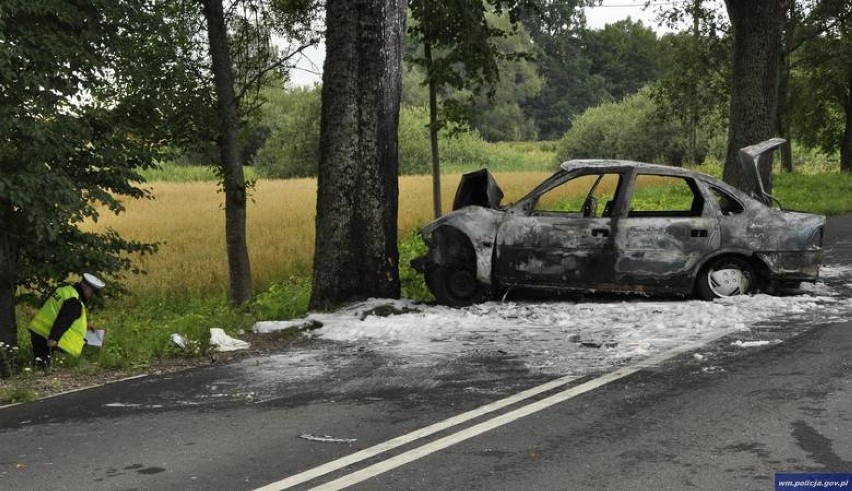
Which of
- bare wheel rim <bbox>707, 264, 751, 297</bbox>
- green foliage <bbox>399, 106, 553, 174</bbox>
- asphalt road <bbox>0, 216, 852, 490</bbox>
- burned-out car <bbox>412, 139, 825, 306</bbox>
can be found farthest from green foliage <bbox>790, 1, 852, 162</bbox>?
asphalt road <bbox>0, 216, 852, 490</bbox>

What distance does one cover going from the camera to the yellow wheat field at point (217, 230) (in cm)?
1922

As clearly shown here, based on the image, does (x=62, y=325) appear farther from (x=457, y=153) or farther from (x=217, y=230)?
(x=457, y=153)

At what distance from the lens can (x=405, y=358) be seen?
7852 millimetres

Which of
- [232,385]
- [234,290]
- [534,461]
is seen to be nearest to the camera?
[534,461]

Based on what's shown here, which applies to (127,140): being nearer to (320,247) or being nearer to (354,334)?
(320,247)

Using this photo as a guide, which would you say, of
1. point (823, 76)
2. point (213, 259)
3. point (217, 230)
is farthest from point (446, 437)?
point (823, 76)

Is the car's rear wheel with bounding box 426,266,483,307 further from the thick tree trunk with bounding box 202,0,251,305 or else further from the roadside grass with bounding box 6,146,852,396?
the thick tree trunk with bounding box 202,0,251,305

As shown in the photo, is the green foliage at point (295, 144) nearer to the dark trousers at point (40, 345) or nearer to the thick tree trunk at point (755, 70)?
the thick tree trunk at point (755, 70)

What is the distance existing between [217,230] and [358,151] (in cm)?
1753

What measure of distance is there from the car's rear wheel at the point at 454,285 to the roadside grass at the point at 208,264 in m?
0.86

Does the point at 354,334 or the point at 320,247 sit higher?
the point at 320,247

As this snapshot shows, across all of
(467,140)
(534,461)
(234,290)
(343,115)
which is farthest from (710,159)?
(534,461)

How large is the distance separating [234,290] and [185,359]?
7.82 meters

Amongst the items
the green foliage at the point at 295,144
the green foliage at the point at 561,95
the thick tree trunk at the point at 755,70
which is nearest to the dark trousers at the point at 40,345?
the thick tree trunk at the point at 755,70
